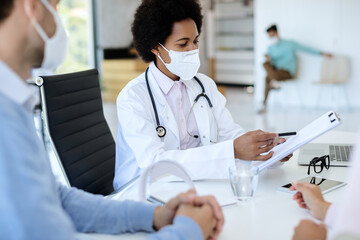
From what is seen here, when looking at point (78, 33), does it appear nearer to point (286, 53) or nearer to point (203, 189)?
point (286, 53)

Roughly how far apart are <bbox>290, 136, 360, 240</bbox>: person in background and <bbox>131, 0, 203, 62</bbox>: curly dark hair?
0.91 m

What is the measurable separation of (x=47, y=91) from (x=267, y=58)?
19.1 feet

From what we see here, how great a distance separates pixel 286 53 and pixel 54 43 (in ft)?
20.4

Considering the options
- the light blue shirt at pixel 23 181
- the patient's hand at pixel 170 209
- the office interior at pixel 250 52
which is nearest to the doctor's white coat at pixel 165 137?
the patient's hand at pixel 170 209

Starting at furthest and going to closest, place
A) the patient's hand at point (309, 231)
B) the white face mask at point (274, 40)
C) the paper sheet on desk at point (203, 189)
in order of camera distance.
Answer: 1. the white face mask at point (274, 40)
2. the paper sheet on desk at point (203, 189)
3. the patient's hand at point (309, 231)

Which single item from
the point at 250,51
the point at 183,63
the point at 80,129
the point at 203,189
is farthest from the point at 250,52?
the point at 203,189

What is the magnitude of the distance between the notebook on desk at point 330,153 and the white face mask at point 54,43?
98cm

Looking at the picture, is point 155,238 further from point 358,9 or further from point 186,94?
point 358,9

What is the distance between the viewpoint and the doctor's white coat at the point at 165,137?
1437 mm

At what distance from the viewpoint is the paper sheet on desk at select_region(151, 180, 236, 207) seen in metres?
1.19

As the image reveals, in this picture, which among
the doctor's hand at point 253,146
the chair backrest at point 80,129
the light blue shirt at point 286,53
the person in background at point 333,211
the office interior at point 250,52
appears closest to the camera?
the person in background at point 333,211

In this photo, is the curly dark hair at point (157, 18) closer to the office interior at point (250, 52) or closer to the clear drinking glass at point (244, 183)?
the clear drinking glass at point (244, 183)

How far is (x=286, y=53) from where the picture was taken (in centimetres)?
673

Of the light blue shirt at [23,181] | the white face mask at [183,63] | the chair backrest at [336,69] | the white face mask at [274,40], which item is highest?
the white face mask at [274,40]
